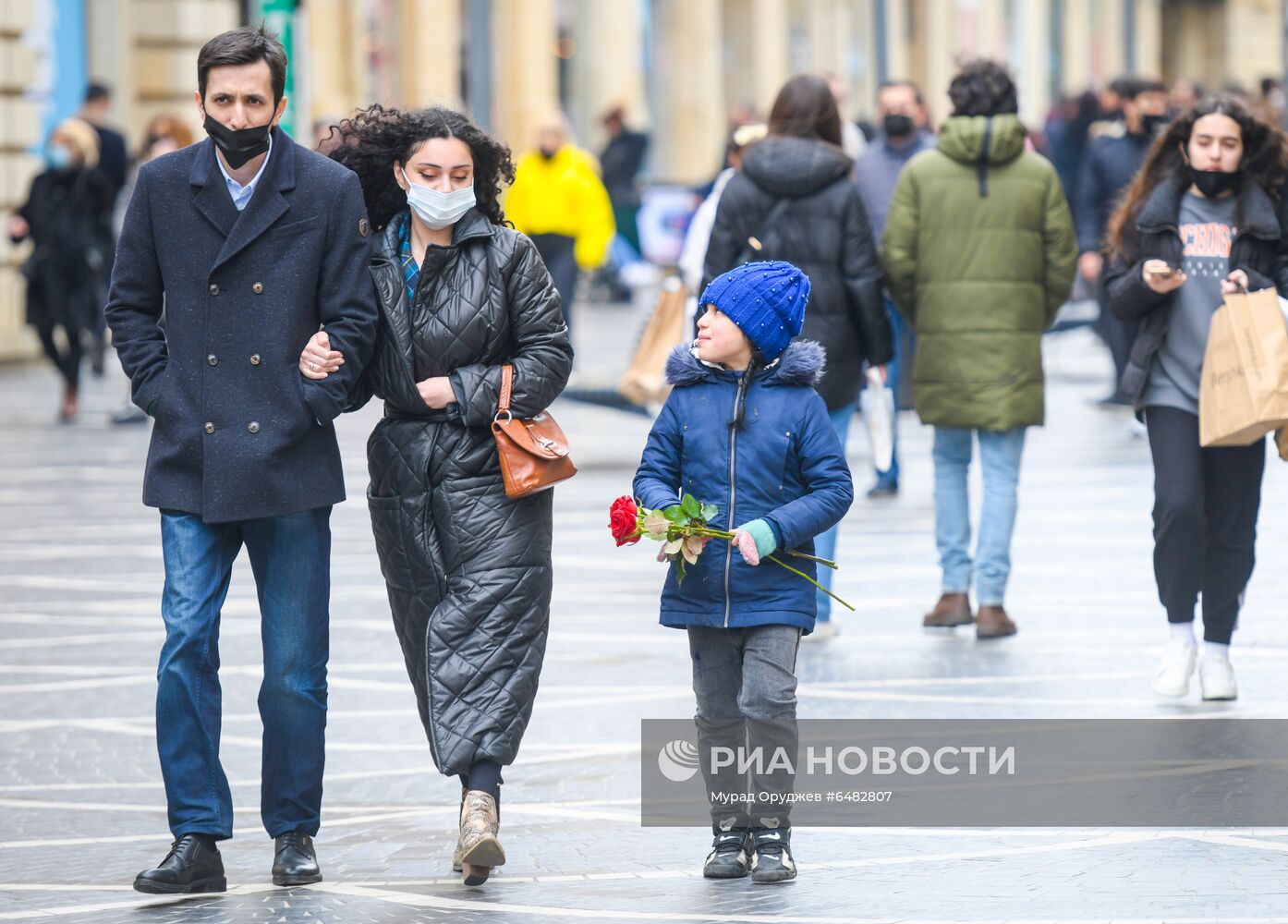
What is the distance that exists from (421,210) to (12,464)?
29.8 ft

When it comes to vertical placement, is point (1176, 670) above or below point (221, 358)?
below

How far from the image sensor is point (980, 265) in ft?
30.2

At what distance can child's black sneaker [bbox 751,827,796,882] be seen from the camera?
5.88 meters

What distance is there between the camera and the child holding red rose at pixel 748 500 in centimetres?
594

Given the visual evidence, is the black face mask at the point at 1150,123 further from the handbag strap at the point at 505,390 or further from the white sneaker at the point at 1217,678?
the handbag strap at the point at 505,390

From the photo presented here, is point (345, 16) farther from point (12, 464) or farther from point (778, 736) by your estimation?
point (778, 736)

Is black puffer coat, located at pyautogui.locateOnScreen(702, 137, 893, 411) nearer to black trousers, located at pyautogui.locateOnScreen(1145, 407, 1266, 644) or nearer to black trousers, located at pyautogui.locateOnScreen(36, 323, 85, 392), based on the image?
black trousers, located at pyautogui.locateOnScreen(1145, 407, 1266, 644)

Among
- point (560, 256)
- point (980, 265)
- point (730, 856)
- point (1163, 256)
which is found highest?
point (1163, 256)

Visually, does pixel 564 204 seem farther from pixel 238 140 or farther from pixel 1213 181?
pixel 238 140

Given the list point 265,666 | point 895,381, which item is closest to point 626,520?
point 265,666

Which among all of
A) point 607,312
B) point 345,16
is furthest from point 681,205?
point 345,16

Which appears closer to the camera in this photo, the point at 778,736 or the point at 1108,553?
the point at 778,736

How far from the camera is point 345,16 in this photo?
2786 centimetres

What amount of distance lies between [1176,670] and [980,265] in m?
1.92
